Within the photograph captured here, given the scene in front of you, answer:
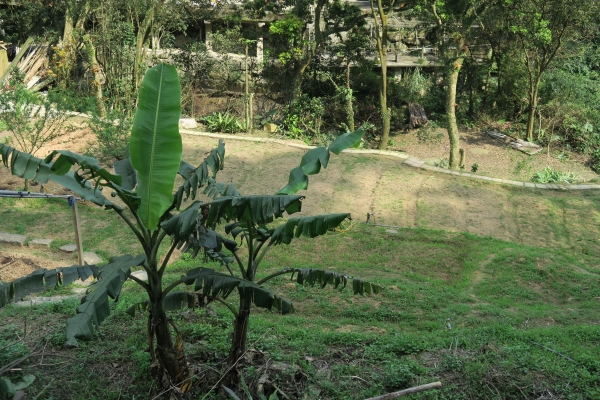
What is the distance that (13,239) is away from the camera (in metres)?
9.55

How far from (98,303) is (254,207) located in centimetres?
115

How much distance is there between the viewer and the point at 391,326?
708 cm

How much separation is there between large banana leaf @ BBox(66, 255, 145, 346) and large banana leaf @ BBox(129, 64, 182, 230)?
14.3 inches

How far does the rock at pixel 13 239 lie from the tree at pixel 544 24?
12.3m

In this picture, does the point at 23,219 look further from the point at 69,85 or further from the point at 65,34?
the point at 65,34

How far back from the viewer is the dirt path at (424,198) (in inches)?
463

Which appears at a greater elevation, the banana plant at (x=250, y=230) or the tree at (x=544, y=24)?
the tree at (x=544, y=24)

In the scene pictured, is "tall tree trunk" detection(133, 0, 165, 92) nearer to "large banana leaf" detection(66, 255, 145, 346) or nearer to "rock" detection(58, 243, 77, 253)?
"rock" detection(58, 243, 77, 253)

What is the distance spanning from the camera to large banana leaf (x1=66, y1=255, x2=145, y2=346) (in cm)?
379

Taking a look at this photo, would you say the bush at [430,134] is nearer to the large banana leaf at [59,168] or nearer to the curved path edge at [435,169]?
the curved path edge at [435,169]

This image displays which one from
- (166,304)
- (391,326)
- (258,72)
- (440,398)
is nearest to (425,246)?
(391,326)

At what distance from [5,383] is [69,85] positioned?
48.6 feet

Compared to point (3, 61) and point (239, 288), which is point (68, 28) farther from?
point (239, 288)

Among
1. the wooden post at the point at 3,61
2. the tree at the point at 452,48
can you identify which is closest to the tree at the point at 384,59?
the tree at the point at 452,48
